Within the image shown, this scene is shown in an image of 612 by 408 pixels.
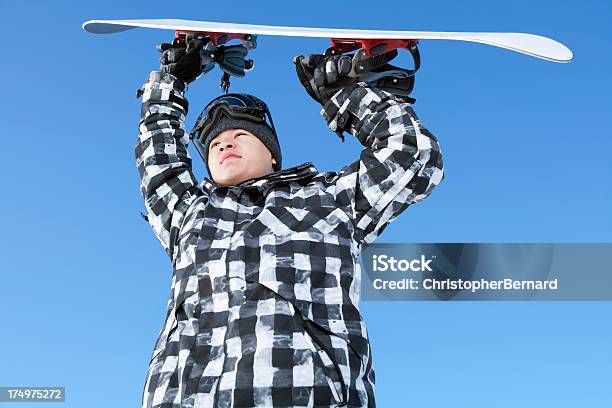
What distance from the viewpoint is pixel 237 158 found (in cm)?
274

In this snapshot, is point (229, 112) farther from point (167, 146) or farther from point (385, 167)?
point (385, 167)

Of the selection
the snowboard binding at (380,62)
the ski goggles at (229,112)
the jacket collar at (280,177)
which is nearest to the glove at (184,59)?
the ski goggles at (229,112)

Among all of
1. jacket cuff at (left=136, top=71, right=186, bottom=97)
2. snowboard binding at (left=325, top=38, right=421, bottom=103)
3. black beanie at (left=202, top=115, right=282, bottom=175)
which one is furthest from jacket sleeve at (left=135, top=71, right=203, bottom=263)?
snowboard binding at (left=325, top=38, right=421, bottom=103)

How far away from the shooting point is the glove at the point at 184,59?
311 cm

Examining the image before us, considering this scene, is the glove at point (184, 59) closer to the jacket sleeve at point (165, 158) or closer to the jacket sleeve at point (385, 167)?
the jacket sleeve at point (165, 158)

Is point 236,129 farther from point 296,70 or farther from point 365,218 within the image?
point 365,218

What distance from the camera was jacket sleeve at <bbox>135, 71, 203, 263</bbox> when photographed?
9.22 feet

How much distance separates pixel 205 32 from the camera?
123 inches

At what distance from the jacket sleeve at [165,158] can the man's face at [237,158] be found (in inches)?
5.9

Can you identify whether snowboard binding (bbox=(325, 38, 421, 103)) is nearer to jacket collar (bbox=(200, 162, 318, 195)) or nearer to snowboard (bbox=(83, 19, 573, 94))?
snowboard (bbox=(83, 19, 573, 94))

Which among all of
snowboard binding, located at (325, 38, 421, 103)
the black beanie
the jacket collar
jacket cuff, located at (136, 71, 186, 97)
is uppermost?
jacket cuff, located at (136, 71, 186, 97)

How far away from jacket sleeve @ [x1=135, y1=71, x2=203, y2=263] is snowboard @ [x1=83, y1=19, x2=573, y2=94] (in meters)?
0.25

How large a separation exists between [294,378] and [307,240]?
0.41 meters

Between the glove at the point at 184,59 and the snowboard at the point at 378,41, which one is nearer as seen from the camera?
the snowboard at the point at 378,41
